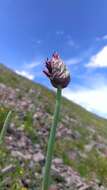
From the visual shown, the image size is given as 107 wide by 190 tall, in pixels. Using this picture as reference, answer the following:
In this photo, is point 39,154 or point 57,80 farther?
point 39,154

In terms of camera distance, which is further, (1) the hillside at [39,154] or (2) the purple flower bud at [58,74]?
(1) the hillside at [39,154]

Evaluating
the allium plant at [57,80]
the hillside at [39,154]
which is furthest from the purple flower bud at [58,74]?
the hillside at [39,154]

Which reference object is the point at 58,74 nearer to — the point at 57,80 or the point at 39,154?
the point at 57,80

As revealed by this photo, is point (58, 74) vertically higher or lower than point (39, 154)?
lower

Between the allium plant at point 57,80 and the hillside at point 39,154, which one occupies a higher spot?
the hillside at point 39,154

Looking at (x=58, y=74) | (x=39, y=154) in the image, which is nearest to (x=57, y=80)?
(x=58, y=74)

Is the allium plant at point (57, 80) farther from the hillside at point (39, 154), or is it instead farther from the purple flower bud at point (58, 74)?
the hillside at point (39, 154)

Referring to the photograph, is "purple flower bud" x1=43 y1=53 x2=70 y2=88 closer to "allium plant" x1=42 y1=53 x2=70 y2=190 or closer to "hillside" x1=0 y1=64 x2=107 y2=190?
"allium plant" x1=42 y1=53 x2=70 y2=190

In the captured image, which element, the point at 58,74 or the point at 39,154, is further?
the point at 39,154

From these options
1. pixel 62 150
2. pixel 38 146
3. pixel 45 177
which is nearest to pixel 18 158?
pixel 38 146

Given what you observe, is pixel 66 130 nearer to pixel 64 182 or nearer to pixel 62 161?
pixel 62 161

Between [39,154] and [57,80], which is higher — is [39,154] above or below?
above
